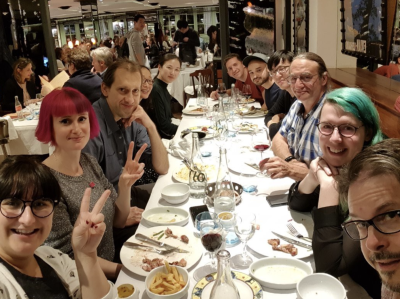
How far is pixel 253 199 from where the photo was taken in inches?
73.4

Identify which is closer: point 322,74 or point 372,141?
point 372,141

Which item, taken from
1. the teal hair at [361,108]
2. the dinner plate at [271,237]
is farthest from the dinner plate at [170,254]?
the teal hair at [361,108]

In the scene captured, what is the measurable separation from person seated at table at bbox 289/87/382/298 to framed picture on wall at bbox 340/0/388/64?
1668mm

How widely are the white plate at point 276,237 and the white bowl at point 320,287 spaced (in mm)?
187

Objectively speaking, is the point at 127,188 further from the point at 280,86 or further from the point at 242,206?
the point at 280,86

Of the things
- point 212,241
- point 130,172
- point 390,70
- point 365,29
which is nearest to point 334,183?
point 212,241

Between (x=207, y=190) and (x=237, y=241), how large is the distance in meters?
0.42

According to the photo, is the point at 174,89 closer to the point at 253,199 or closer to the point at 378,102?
the point at 378,102

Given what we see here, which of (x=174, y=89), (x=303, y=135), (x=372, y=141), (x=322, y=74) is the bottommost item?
(x=174, y=89)

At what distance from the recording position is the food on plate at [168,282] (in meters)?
1.19

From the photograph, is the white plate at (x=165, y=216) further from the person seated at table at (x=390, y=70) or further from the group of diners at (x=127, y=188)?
the person seated at table at (x=390, y=70)

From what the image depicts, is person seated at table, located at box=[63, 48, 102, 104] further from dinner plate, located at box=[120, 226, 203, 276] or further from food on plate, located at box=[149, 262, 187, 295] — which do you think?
food on plate, located at box=[149, 262, 187, 295]

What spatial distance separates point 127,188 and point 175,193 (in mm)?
260

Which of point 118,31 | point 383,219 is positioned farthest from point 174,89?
point 118,31
